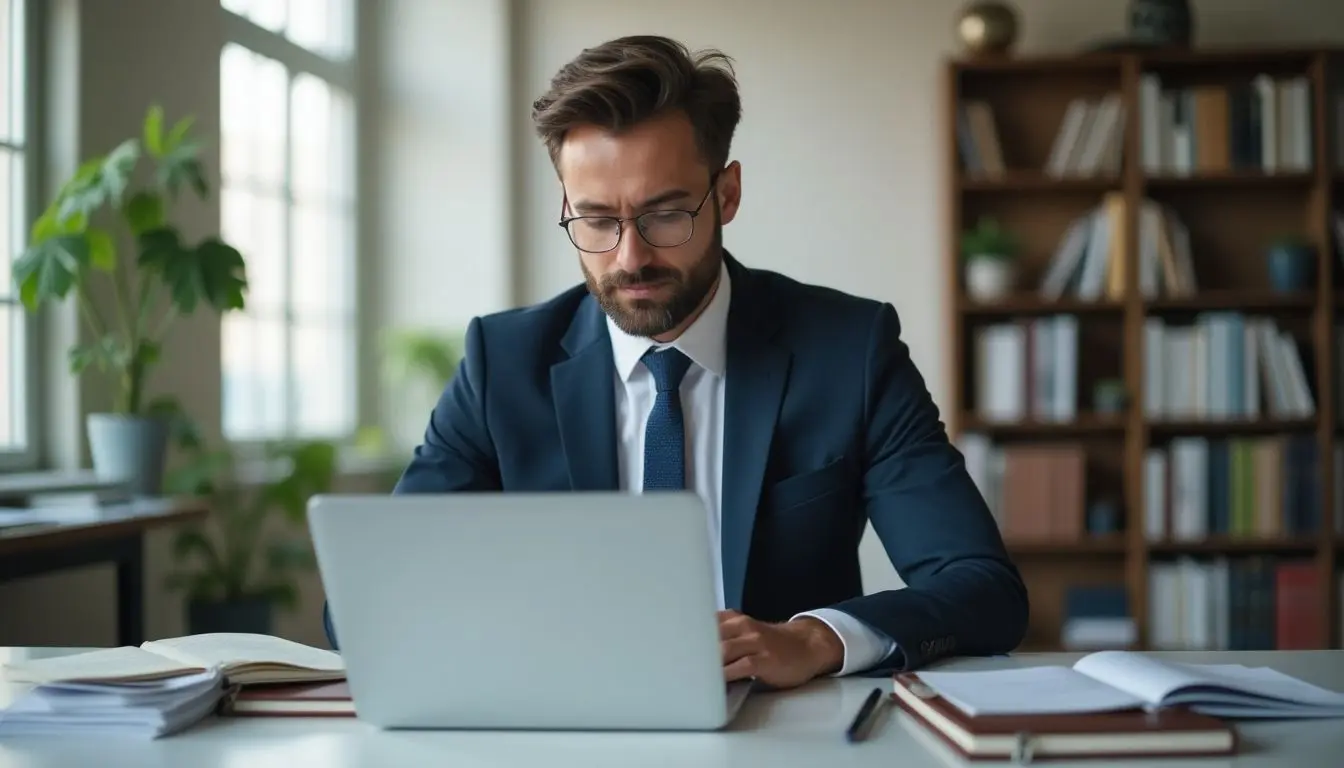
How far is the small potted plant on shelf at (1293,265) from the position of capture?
14.6ft

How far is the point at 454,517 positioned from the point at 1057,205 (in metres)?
4.06

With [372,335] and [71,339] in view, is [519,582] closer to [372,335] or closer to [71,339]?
[71,339]

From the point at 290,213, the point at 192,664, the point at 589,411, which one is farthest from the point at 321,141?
the point at 192,664

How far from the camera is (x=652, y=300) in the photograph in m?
1.81

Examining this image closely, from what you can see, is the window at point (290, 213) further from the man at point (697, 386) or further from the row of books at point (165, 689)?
the row of books at point (165, 689)

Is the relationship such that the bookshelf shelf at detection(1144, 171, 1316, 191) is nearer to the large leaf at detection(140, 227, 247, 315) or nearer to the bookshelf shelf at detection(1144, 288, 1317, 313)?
the bookshelf shelf at detection(1144, 288, 1317, 313)

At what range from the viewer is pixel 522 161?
5.11 metres

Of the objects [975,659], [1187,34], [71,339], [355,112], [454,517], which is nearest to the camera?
[454,517]

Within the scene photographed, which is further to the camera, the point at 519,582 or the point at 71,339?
the point at 71,339

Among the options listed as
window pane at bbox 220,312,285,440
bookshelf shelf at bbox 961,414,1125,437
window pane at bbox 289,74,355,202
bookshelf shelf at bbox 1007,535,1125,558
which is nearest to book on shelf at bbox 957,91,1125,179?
bookshelf shelf at bbox 961,414,1125,437

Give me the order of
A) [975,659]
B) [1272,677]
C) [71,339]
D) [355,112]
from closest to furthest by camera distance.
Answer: [1272,677]
[975,659]
[71,339]
[355,112]

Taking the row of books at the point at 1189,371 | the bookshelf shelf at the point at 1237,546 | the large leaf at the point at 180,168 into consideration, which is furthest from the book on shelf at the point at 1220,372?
the large leaf at the point at 180,168

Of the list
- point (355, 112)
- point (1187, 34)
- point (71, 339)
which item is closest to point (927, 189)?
point (1187, 34)

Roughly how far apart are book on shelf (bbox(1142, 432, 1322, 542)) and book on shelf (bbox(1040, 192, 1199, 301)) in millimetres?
526
